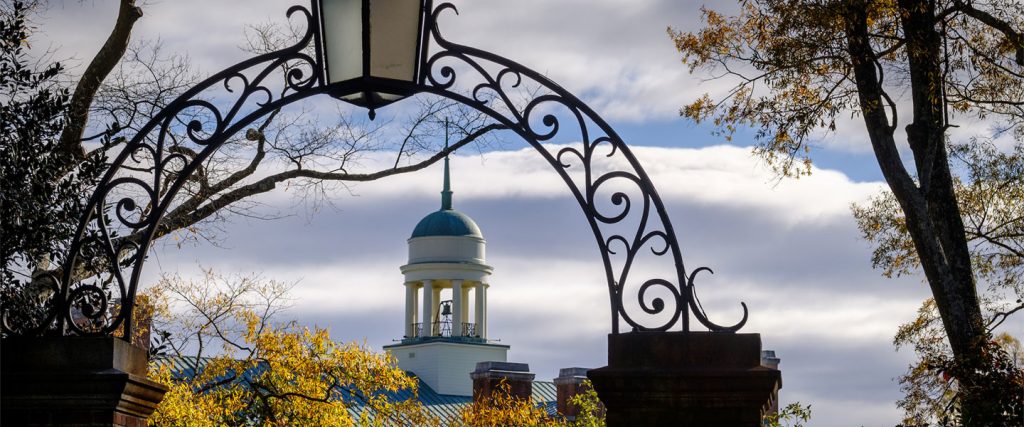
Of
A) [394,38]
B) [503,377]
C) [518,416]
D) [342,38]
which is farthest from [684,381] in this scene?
[503,377]

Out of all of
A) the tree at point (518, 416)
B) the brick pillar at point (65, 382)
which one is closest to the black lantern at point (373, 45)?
the brick pillar at point (65, 382)

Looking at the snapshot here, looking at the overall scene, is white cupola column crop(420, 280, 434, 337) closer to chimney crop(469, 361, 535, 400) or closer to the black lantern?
chimney crop(469, 361, 535, 400)

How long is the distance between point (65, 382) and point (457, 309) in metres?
49.3

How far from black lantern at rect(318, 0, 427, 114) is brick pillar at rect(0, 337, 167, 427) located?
1.54 meters

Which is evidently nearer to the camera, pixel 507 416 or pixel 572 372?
pixel 507 416

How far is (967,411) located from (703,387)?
715cm

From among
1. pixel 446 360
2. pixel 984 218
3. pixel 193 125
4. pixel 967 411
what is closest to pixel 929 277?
pixel 967 411

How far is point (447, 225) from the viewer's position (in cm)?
5491

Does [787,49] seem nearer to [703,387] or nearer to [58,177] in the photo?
[58,177]

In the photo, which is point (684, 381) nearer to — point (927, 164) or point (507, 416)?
point (927, 164)

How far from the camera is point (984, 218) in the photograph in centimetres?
1736

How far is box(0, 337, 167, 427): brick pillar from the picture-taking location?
5785 mm

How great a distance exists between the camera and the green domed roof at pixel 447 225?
54.4 m

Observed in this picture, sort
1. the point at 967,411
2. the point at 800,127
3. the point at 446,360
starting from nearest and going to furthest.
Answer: the point at 967,411
the point at 800,127
the point at 446,360
